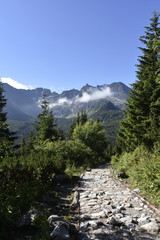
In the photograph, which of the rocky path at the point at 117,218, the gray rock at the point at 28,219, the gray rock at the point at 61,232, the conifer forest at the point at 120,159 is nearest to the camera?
the gray rock at the point at 61,232


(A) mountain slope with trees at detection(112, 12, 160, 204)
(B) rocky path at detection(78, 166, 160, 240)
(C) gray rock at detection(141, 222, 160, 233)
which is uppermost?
(A) mountain slope with trees at detection(112, 12, 160, 204)

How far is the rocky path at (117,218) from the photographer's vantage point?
4.02m

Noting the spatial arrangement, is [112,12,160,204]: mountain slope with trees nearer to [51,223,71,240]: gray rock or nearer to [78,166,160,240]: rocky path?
[78,166,160,240]: rocky path

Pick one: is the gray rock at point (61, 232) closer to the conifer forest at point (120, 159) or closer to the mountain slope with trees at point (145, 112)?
the conifer forest at point (120, 159)

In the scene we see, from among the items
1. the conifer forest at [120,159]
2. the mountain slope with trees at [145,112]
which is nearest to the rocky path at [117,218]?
the conifer forest at [120,159]

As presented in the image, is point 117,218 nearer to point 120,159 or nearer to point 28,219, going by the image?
point 28,219

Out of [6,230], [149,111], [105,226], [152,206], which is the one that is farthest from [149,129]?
[6,230]


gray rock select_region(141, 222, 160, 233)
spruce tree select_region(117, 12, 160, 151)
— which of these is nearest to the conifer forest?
spruce tree select_region(117, 12, 160, 151)

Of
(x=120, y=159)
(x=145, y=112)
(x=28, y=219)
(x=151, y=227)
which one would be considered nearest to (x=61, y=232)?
(x=28, y=219)

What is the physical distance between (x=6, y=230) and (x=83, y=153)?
63.3 feet

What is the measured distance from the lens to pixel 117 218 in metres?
4.95

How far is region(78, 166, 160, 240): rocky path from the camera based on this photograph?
402 cm

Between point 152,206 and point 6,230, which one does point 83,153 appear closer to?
point 152,206

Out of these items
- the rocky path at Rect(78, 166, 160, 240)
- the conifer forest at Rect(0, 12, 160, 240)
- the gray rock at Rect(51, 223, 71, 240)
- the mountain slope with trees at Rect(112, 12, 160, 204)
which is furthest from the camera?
the mountain slope with trees at Rect(112, 12, 160, 204)
